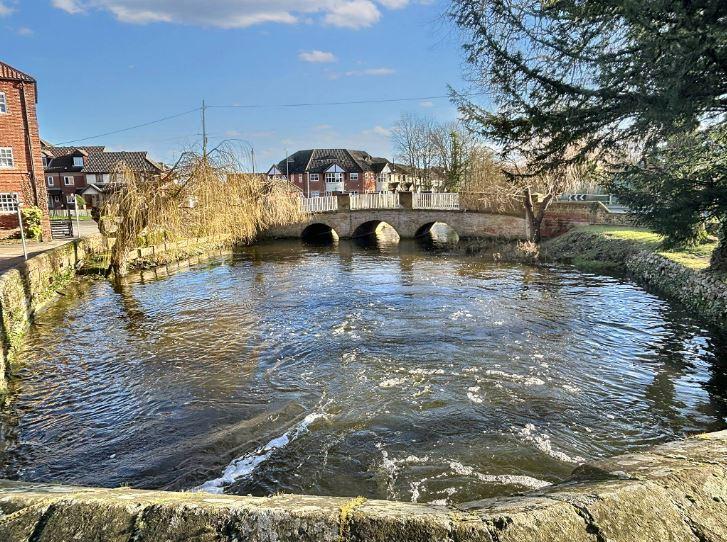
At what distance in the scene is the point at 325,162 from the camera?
71562 mm

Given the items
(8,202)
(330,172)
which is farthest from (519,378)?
(330,172)

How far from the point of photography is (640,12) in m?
4.85

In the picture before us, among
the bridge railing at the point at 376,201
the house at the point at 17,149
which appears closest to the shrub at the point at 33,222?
the house at the point at 17,149

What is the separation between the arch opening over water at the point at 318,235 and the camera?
33.8 m

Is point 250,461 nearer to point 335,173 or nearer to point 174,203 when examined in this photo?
point 174,203

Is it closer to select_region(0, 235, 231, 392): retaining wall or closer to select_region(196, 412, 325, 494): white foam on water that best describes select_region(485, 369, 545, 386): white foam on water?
select_region(196, 412, 325, 494): white foam on water

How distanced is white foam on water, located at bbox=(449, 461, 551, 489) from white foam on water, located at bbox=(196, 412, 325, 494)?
2139 mm

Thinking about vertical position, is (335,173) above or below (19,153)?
above

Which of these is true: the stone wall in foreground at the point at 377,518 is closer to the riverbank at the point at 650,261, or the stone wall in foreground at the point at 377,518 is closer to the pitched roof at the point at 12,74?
the riverbank at the point at 650,261

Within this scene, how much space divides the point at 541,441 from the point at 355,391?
290cm

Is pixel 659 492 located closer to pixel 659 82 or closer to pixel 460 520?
pixel 460 520

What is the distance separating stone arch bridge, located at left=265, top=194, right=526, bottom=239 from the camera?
2988 cm

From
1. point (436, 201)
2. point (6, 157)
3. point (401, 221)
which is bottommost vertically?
point (401, 221)

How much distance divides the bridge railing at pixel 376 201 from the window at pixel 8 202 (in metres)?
19.4
